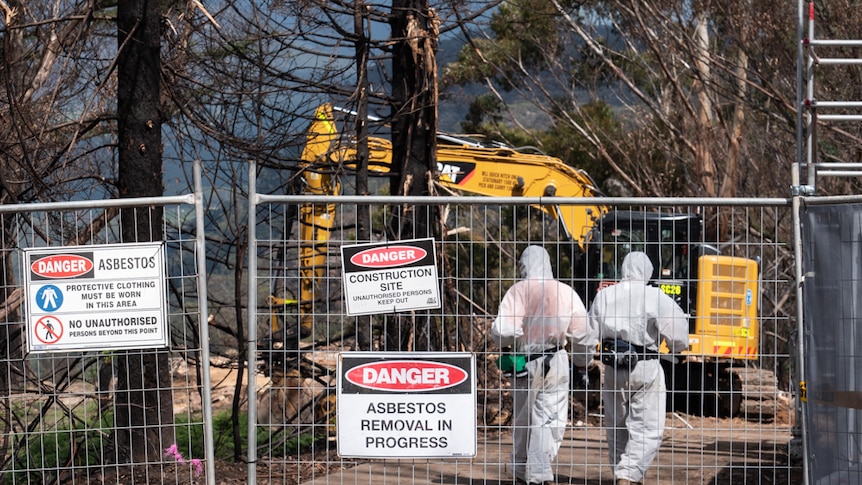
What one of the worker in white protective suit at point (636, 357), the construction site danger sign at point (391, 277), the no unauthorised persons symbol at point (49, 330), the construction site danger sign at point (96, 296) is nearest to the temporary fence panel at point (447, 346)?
the construction site danger sign at point (391, 277)

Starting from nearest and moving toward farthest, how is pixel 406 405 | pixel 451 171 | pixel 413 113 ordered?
pixel 406 405 → pixel 413 113 → pixel 451 171

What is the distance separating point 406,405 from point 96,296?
1741 millimetres

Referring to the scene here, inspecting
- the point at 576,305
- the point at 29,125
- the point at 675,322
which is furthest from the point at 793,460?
the point at 29,125

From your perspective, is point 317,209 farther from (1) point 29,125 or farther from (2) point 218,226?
(1) point 29,125

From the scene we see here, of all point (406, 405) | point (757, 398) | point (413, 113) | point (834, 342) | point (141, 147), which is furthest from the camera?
point (757, 398)

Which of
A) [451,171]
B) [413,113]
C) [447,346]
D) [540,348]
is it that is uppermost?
[413,113]

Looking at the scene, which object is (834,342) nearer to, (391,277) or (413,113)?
(391,277)

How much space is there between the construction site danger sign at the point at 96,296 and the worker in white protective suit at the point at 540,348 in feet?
7.79

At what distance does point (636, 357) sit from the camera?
7223 millimetres

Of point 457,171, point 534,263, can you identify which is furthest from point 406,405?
point 457,171

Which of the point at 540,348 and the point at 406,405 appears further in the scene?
the point at 540,348

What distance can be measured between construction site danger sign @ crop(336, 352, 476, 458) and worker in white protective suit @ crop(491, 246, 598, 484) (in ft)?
4.48

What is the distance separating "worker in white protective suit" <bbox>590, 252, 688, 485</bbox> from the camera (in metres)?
6.98

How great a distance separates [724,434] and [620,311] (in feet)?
13.4
